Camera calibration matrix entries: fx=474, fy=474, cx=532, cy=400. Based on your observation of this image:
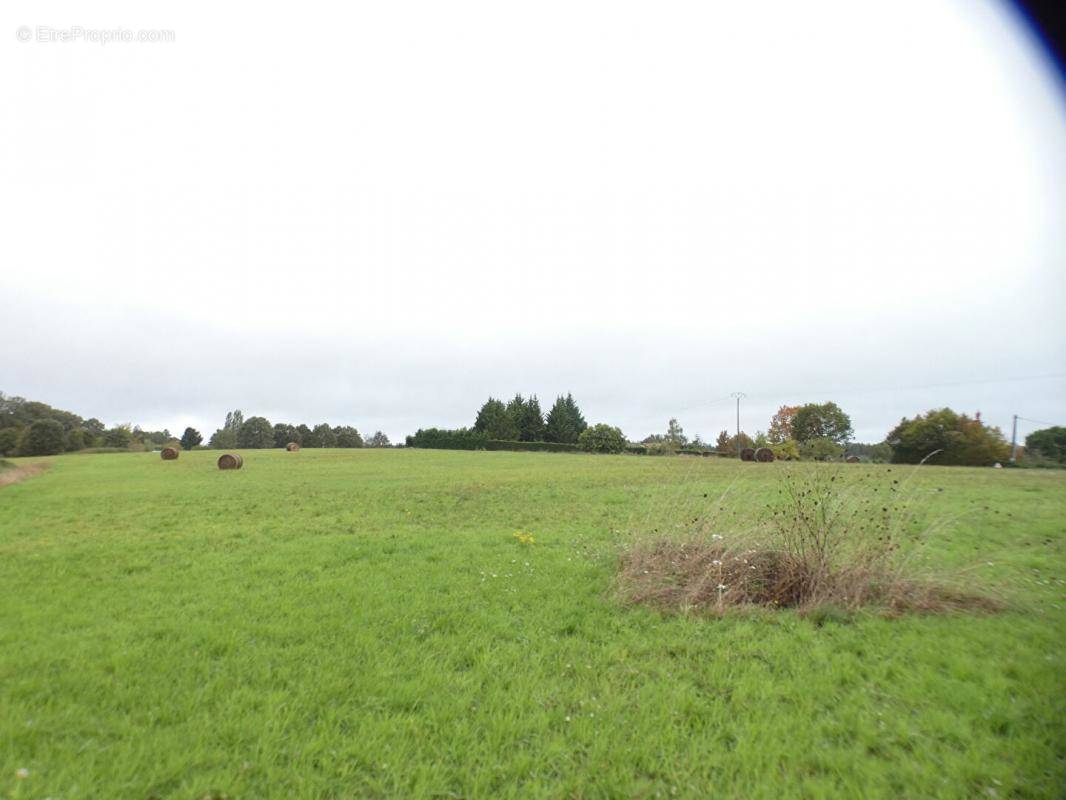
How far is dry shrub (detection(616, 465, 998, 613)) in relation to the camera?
19.4 feet

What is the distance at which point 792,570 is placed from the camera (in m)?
6.43

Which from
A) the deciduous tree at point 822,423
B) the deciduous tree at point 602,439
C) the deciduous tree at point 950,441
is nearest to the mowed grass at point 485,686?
the deciduous tree at point 950,441

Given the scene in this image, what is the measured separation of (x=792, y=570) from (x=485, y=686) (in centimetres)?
459

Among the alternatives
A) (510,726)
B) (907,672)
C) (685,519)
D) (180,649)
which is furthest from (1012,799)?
(180,649)

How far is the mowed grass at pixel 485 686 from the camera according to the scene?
293cm

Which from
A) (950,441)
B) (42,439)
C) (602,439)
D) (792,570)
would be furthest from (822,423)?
(42,439)

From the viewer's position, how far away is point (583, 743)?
130 inches

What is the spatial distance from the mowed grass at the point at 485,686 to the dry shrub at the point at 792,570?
1.21 feet

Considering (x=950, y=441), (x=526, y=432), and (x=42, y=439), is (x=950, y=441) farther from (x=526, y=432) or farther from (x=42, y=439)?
(x=42, y=439)

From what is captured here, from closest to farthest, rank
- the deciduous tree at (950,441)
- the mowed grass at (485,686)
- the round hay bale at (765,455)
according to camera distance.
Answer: the mowed grass at (485,686), the round hay bale at (765,455), the deciduous tree at (950,441)

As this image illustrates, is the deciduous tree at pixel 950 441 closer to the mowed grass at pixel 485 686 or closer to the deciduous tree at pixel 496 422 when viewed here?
the deciduous tree at pixel 496 422

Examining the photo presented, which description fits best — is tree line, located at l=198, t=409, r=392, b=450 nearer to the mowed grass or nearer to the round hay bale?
the round hay bale

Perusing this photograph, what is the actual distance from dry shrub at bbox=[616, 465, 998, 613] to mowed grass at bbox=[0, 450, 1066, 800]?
0.37 metres

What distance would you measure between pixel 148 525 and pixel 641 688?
39.7ft
